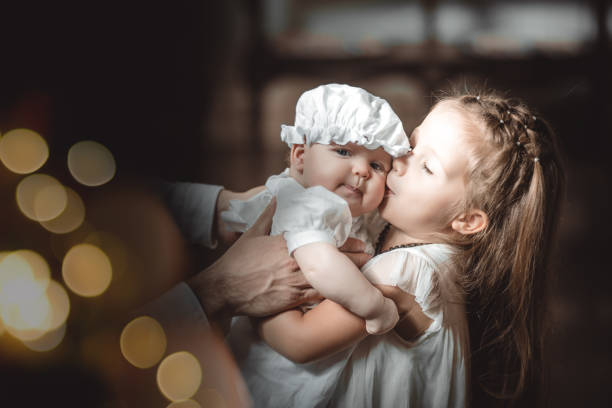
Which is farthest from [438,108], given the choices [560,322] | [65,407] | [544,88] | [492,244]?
[560,322]

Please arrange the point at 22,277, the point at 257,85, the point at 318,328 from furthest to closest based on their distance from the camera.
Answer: the point at 257,85, the point at 318,328, the point at 22,277

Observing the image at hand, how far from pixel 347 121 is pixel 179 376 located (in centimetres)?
37

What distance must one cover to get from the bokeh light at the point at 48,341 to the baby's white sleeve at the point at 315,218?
9.8 inches

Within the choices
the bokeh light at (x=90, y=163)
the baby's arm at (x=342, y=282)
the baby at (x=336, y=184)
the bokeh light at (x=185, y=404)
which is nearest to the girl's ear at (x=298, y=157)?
the baby at (x=336, y=184)

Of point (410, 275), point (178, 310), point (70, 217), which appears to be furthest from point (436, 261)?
point (70, 217)

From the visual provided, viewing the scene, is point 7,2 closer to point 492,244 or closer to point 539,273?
point 492,244

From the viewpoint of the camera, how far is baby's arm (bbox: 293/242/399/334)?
460 mm

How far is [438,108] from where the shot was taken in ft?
1.94

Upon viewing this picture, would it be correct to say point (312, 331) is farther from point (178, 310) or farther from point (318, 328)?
point (178, 310)

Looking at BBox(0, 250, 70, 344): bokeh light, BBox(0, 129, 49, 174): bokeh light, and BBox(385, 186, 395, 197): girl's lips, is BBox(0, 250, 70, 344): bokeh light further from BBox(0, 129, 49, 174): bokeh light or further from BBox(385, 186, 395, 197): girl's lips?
BBox(385, 186, 395, 197): girl's lips

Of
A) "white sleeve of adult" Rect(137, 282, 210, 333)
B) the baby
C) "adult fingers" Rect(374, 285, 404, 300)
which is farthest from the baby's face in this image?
"white sleeve of adult" Rect(137, 282, 210, 333)

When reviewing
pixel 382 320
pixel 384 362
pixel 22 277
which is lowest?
pixel 384 362

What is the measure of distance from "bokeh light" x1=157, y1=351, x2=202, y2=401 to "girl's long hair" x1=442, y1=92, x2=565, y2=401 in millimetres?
384

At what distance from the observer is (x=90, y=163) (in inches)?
17.9
